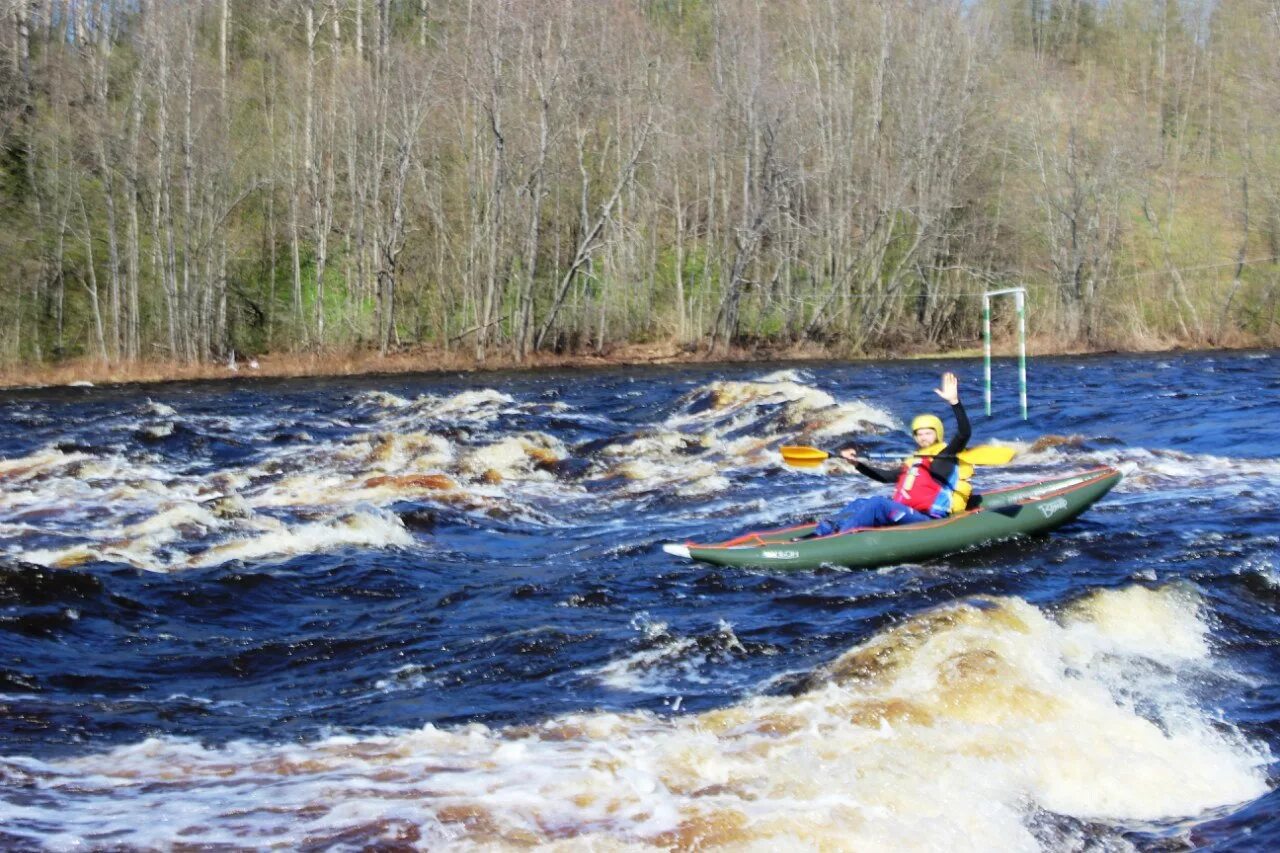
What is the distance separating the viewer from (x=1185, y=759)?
5789 millimetres

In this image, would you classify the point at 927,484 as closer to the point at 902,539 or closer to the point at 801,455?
the point at 902,539

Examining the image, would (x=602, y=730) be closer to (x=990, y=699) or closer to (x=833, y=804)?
(x=833, y=804)

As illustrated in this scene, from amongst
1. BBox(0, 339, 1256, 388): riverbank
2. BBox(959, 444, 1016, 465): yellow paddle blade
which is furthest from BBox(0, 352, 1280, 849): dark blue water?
BBox(0, 339, 1256, 388): riverbank

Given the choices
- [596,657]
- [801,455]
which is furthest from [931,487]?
[596,657]

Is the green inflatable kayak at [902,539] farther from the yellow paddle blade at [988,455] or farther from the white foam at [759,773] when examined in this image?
the white foam at [759,773]

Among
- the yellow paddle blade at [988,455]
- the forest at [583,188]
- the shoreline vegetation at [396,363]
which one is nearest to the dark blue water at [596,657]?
the yellow paddle blade at [988,455]

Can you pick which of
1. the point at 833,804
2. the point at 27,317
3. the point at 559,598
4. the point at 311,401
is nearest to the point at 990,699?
the point at 833,804

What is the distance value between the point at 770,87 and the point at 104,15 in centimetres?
1578

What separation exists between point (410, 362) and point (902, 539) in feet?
67.4

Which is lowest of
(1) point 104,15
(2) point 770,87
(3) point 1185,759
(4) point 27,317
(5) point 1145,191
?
(3) point 1185,759

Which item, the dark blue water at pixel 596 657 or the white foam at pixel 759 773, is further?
the dark blue water at pixel 596 657

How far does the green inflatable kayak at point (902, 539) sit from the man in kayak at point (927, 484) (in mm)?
238

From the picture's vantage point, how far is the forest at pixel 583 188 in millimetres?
28891

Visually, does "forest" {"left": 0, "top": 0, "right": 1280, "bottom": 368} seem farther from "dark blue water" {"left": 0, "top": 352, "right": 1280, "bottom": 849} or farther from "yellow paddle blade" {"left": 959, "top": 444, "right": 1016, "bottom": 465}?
"yellow paddle blade" {"left": 959, "top": 444, "right": 1016, "bottom": 465}
